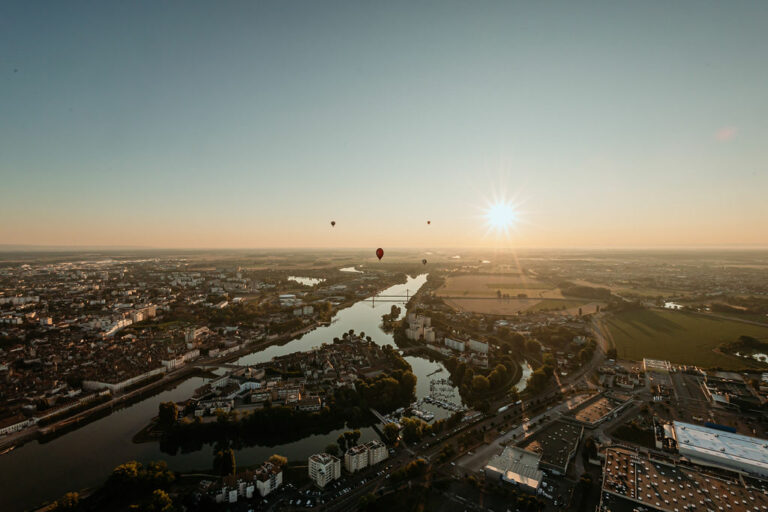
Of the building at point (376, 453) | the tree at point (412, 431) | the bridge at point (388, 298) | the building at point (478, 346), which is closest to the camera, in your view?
the building at point (376, 453)

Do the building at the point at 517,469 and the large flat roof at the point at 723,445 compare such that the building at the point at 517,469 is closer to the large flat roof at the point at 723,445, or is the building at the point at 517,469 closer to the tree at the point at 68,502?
the large flat roof at the point at 723,445

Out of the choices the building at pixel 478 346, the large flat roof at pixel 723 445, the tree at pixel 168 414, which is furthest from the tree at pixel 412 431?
the building at pixel 478 346

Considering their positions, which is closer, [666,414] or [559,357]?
[666,414]

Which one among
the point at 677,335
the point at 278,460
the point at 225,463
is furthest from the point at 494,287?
the point at 225,463

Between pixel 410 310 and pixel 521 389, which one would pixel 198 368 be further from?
pixel 410 310

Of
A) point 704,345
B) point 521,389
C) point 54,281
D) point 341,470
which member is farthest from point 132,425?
point 54,281

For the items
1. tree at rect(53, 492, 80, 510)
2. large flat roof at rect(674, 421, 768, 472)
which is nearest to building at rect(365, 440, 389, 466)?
tree at rect(53, 492, 80, 510)

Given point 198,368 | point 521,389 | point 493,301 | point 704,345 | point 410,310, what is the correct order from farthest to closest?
point 493,301, point 410,310, point 704,345, point 198,368, point 521,389
